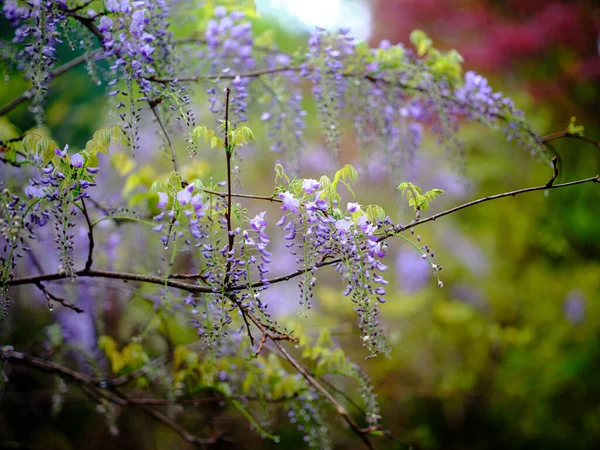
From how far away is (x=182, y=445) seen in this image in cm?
323

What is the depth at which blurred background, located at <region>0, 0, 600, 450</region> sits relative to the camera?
10.1 feet

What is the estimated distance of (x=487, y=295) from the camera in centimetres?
395

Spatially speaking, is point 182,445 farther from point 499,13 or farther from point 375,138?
point 499,13

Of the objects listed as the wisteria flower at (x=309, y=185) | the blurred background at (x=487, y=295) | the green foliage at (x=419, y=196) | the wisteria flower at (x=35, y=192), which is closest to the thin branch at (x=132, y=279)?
the wisteria flower at (x=35, y=192)

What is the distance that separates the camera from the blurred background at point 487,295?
3.08 meters

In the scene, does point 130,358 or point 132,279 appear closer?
point 132,279

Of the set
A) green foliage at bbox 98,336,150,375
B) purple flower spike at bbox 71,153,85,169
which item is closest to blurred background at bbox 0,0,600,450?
green foliage at bbox 98,336,150,375

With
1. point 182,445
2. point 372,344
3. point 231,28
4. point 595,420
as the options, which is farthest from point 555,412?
point 231,28

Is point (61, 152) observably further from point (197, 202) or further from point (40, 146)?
point (197, 202)

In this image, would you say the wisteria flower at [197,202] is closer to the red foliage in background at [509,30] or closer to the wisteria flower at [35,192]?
the wisteria flower at [35,192]

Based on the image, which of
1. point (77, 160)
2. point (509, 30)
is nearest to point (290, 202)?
point (77, 160)

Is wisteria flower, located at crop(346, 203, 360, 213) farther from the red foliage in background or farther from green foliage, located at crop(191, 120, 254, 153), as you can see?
the red foliage in background

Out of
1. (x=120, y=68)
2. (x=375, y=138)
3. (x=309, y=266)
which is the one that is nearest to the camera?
(x=309, y=266)

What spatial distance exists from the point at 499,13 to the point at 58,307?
3960 mm
